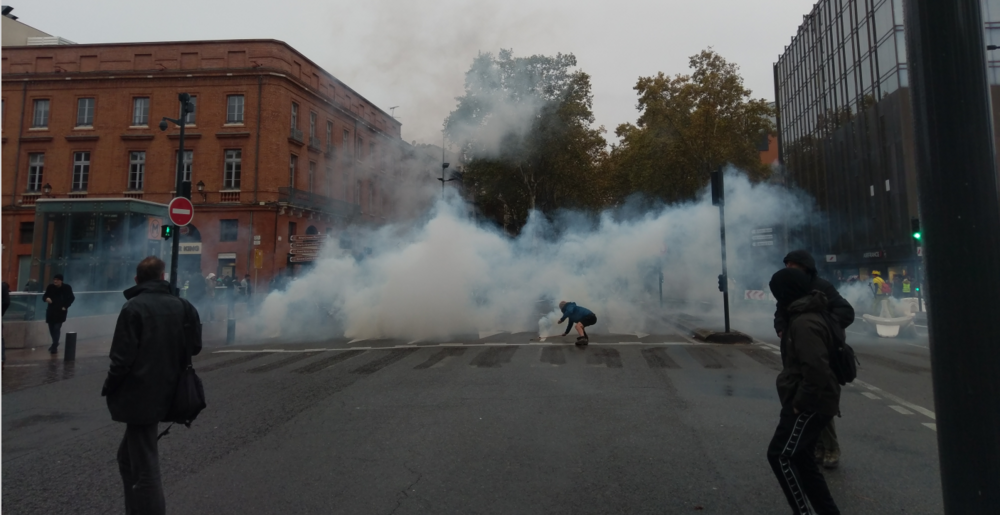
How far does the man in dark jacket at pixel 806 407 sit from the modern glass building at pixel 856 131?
24413 millimetres

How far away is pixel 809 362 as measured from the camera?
3117 mm

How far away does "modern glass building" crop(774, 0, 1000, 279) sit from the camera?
26625 millimetres

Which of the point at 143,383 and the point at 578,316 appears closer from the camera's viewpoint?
the point at 143,383

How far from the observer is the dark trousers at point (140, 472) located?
323cm

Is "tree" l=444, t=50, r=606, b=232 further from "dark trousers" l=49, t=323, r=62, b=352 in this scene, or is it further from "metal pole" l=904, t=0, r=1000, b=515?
"metal pole" l=904, t=0, r=1000, b=515

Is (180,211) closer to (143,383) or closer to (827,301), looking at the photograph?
(143,383)

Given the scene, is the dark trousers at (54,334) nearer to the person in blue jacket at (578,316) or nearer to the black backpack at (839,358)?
the person in blue jacket at (578,316)

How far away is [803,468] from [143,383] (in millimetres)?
3905

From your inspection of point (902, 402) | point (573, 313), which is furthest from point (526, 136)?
→ point (902, 402)

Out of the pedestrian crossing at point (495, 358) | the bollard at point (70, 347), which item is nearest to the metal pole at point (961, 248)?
the pedestrian crossing at point (495, 358)

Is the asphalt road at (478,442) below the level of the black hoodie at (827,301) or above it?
below

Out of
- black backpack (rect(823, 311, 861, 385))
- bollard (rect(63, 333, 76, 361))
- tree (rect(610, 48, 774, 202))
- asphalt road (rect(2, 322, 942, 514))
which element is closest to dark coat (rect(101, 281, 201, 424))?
asphalt road (rect(2, 322, 942, 514))

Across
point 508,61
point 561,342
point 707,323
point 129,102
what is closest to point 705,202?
point 707,323

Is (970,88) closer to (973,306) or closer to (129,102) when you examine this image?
(973,306)
